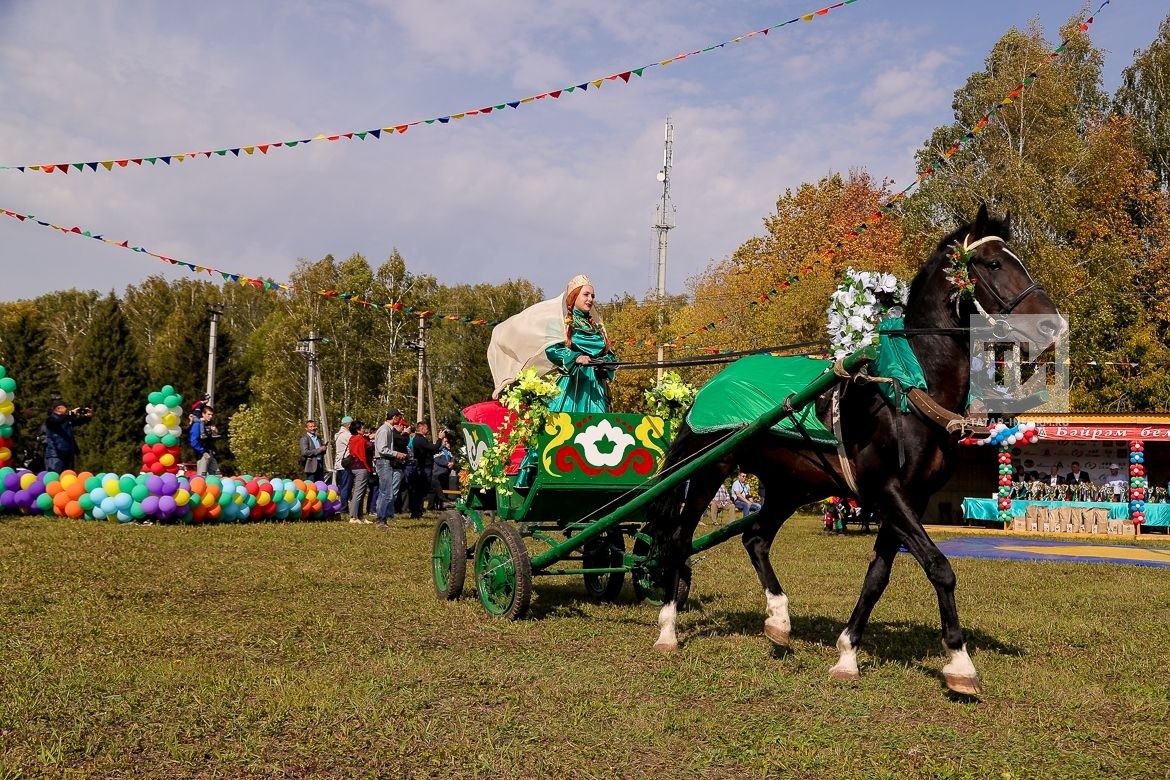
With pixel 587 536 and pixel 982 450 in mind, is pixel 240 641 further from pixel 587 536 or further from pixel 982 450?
pixel 982 450

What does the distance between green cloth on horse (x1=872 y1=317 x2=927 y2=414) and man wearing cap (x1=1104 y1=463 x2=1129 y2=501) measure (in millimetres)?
22726

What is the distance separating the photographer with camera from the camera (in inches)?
732

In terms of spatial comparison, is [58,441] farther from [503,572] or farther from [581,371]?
[581,371]

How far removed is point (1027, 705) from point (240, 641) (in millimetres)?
4956

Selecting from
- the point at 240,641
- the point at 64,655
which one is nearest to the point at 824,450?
the point at 240,641

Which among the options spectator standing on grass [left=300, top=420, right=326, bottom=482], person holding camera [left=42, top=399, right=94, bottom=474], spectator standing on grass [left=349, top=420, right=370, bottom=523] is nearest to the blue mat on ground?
spectator standing on grass [left=349, top=420, right=370, bottom=523]

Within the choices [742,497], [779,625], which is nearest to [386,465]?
[742,497]

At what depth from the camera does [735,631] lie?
24.9ft

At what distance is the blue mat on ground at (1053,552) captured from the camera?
14820 mm

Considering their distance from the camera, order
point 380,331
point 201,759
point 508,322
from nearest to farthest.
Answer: point 201,759, point 508,322, point 380,331

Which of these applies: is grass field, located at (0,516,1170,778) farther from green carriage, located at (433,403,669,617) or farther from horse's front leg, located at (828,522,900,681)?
green carriage, located at (433,403,669,617)

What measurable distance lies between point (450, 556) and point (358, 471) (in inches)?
384

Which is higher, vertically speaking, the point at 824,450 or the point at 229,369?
the point at 229,369

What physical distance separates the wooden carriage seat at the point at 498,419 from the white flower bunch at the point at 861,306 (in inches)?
110
